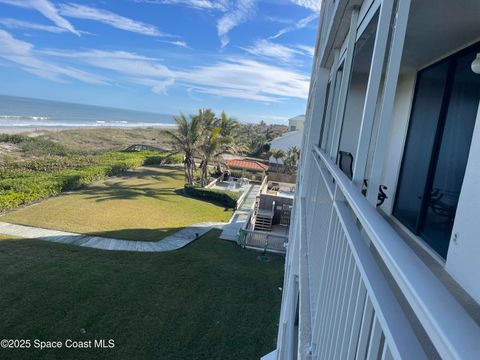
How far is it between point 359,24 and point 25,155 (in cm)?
3700

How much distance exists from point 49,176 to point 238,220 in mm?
11564

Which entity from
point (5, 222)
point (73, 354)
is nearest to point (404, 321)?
point (73, 354)

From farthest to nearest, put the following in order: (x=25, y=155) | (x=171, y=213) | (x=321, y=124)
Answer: (x=25, y=155)
(x=171, y=213)
(x=321, y=124)

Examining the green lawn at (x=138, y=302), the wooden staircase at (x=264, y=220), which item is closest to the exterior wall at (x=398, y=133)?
the green lawn at (x=138, y=302)

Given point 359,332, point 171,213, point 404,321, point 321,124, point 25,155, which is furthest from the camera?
point 25,155

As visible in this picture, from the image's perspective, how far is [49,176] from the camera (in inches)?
743

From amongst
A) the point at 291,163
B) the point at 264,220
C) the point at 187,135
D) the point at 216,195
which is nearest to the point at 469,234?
the point at 264,220

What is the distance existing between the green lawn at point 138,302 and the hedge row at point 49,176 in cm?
512

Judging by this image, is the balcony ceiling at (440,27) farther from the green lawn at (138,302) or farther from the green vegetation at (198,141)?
the green vegetation at (198,141)

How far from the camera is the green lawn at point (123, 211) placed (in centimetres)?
1334

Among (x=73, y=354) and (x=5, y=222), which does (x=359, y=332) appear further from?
(x=5, y=222)

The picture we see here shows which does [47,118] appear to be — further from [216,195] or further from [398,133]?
[398,133]

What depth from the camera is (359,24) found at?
90.0 inches

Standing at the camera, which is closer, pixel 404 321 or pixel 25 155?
pixel 404 321
